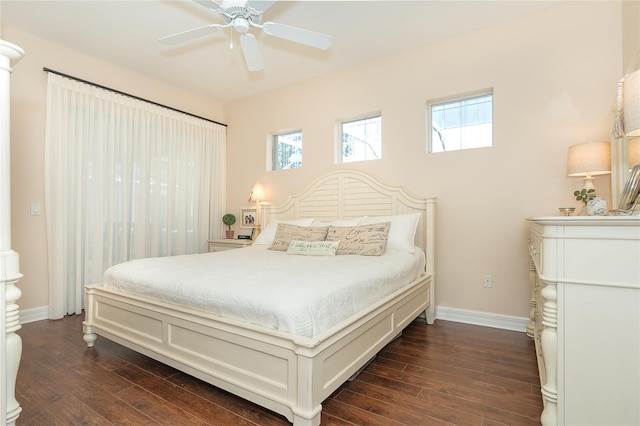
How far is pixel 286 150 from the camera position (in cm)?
477

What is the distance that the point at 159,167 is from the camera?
4.30 metres

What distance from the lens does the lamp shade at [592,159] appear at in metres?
2.33

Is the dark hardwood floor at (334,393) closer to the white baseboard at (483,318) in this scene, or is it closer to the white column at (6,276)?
the white baseboard at (483,318)

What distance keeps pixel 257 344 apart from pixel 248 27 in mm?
2129

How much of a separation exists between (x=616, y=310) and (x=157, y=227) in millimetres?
4456

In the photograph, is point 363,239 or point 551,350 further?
point 363,239

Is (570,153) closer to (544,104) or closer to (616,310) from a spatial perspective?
(544,104)

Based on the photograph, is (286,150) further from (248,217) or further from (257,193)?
(248,217)

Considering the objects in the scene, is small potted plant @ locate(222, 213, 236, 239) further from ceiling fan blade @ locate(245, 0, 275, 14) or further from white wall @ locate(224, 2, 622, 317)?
ceiling fan blade @ locate(245, 0, 275, 14)

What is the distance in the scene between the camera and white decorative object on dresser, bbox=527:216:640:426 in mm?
1267

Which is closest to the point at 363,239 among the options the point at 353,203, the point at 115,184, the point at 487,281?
the point at 353,203

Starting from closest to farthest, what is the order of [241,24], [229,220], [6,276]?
[6,276], [241,24], [229,220]

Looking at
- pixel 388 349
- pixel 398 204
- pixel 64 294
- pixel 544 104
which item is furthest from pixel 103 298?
pixel 544 104

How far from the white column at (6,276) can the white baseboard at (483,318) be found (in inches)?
127
